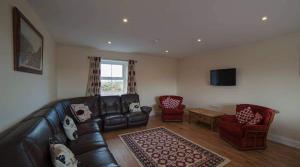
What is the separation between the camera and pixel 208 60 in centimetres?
489

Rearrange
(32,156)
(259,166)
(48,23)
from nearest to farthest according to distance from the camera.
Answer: (32,156), (259,166), (48,23)

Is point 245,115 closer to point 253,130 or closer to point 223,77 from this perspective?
point 253,130

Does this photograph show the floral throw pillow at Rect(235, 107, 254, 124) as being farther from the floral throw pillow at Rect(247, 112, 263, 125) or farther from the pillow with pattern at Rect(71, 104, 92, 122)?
the pillow with pattern at Rect(71, 104, 92, 122)

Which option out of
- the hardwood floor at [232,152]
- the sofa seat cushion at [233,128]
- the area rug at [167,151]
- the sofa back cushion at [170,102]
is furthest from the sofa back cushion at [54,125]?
the sofa back cushion at [170,102]

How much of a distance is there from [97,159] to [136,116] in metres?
2.45

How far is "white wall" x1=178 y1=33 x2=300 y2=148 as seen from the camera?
3.03m

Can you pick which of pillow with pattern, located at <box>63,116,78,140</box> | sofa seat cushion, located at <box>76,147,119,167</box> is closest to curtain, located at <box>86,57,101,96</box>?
pillow with pattern, located at <box>63,116,78,140</box>

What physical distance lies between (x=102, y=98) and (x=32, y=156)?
10.5 ft

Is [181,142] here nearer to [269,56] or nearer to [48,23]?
[269,56]

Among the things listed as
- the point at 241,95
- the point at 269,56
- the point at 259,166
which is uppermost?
the point at 269,56

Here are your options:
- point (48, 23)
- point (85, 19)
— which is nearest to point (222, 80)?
point (85, 19)

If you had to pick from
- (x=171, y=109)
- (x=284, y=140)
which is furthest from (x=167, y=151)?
(x=284, y=140)

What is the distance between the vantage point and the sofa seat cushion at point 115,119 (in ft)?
12.2

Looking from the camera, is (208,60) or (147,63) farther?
(147,63)
